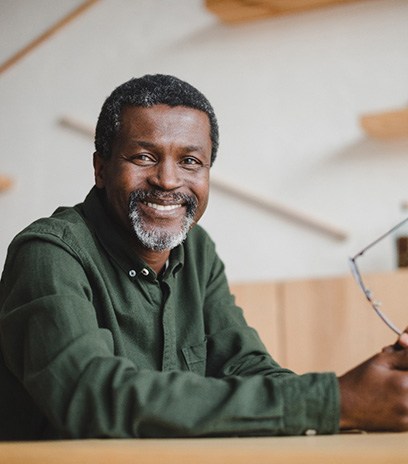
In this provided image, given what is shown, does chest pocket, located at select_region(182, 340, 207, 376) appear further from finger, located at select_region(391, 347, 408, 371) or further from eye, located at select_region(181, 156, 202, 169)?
finger, located at select_region(391, 347, 408, 371)

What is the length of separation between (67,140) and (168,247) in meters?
1.94

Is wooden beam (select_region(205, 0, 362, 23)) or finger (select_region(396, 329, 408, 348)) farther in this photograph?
wooden beam (select_region(205, 0, 362, 23))

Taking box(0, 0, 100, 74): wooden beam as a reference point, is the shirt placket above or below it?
below

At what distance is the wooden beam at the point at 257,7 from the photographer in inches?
117

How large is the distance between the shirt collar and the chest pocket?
0.15m

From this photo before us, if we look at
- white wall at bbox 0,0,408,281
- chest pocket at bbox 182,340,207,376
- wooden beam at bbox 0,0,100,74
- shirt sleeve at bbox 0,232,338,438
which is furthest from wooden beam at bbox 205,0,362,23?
shirt sleeve at bbox 0,232,338,438

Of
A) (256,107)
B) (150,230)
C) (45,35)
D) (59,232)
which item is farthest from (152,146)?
(45,35)

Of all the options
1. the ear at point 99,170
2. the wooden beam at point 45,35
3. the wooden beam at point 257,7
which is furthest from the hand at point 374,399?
the wooden beam at point 45,35

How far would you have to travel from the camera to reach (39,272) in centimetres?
124

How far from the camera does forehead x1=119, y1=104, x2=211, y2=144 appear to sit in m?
1.50

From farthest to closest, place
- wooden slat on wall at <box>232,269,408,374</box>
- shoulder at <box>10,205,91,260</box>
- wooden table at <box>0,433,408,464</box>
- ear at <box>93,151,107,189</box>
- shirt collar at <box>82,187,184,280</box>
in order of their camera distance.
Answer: wooden slat on wall at <box>232,269,408,374</box> < ear at <box>93,151,107,189</box> < shirt collar at <box>82,187,184,280</box> < shoulder at <box>10,205,91,260</box> < wooden table at <box>0,433,408,464</box>

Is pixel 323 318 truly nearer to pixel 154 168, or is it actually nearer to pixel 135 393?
pixel 154 168

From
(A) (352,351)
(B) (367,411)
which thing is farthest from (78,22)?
(B) (367,411)

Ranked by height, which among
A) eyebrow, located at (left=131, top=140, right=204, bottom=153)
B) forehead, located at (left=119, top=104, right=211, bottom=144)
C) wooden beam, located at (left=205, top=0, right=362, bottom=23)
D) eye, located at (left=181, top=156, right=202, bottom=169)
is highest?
wooden beam, located at (left=205, top=0, right=362, bottom=23)
